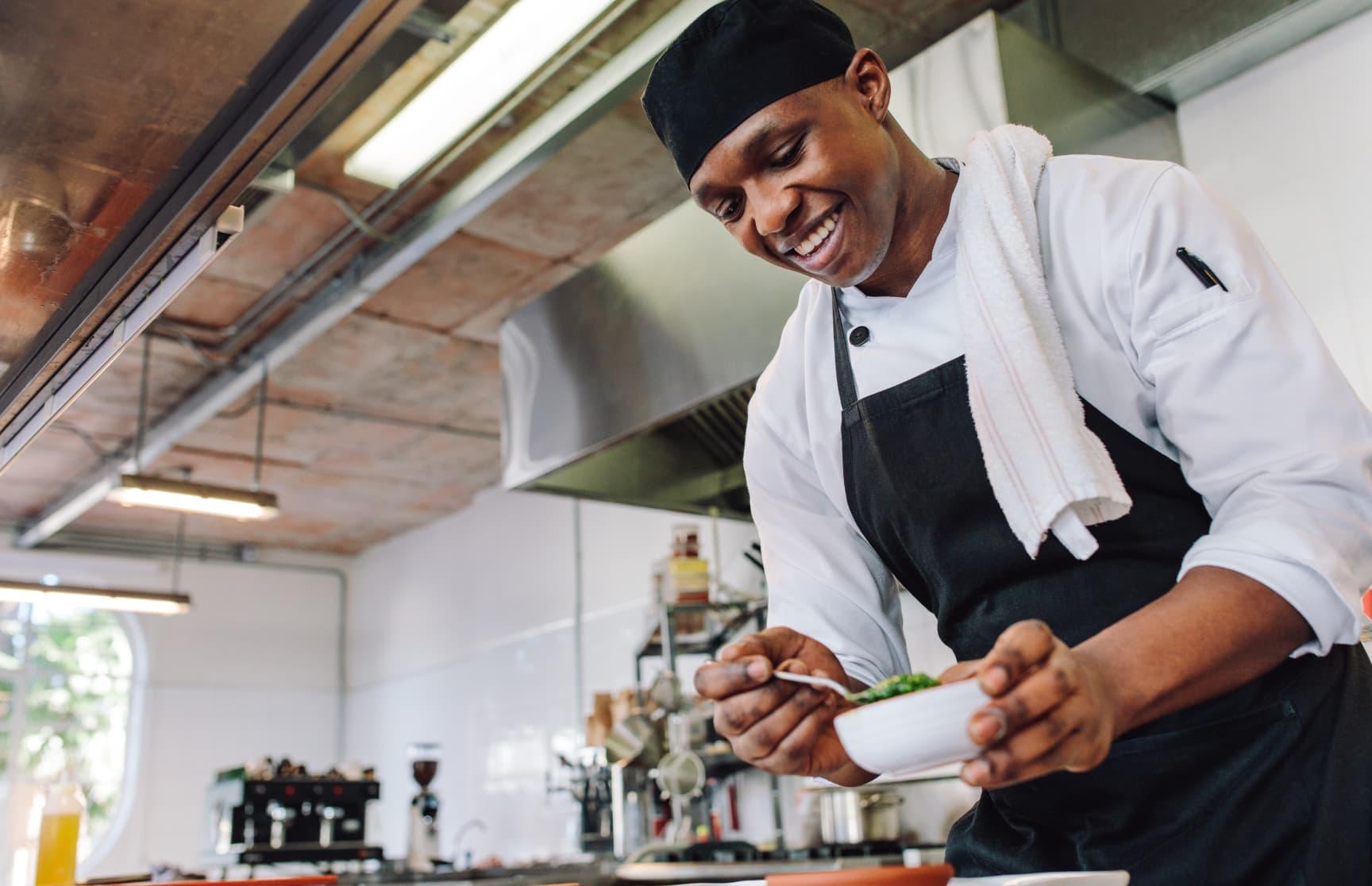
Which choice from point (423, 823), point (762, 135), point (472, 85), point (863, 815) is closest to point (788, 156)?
point (762, 135)

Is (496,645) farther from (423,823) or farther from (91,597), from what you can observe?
(423,823)

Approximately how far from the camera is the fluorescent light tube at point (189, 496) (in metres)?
4.73

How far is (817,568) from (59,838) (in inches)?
49.7

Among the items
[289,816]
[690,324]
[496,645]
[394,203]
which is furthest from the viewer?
[496,645]

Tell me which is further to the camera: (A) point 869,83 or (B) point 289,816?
(B) point 289,816

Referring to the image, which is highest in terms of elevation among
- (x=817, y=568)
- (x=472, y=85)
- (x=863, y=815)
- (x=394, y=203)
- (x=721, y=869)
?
(x=394, y=203)

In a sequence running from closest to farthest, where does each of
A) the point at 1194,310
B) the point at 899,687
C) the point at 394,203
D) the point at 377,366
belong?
the point at 899,687 → the point at 1194,310 → the point at 394,203 → the point at 377,366

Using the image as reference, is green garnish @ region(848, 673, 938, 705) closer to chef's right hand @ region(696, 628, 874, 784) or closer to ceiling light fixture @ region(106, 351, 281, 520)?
chef's right hand @ region(696, 628, 874, 784)

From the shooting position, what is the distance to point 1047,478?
958 mm

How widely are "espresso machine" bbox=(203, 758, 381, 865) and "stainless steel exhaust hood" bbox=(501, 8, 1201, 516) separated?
266 centimetres

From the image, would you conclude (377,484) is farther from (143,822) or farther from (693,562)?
(693,562)

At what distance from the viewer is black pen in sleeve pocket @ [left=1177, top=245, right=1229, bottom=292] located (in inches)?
36.3

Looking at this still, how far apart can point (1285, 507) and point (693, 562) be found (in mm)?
3698

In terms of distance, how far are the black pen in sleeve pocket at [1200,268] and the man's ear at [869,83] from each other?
343mm
